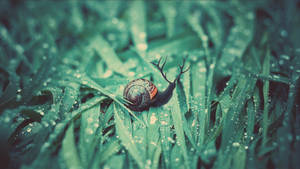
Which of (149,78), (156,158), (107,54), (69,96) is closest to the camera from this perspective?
(156,158)

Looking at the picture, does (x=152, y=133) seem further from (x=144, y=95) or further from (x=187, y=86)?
(x=187, y=86)

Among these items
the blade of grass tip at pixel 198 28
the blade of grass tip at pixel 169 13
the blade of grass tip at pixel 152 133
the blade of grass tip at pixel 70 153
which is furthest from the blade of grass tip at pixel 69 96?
the blade of grass tip at pixel 198 28

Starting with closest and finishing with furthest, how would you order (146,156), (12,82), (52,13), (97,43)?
(146,156)
(12,82)
(52,13)
(97,43)

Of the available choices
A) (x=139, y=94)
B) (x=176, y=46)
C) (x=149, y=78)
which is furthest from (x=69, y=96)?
(x=176, y=46)

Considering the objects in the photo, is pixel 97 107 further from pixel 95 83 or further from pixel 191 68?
pixel 191 68

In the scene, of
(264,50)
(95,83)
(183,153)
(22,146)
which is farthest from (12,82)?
(264,50)

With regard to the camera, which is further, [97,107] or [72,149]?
[97,107]
